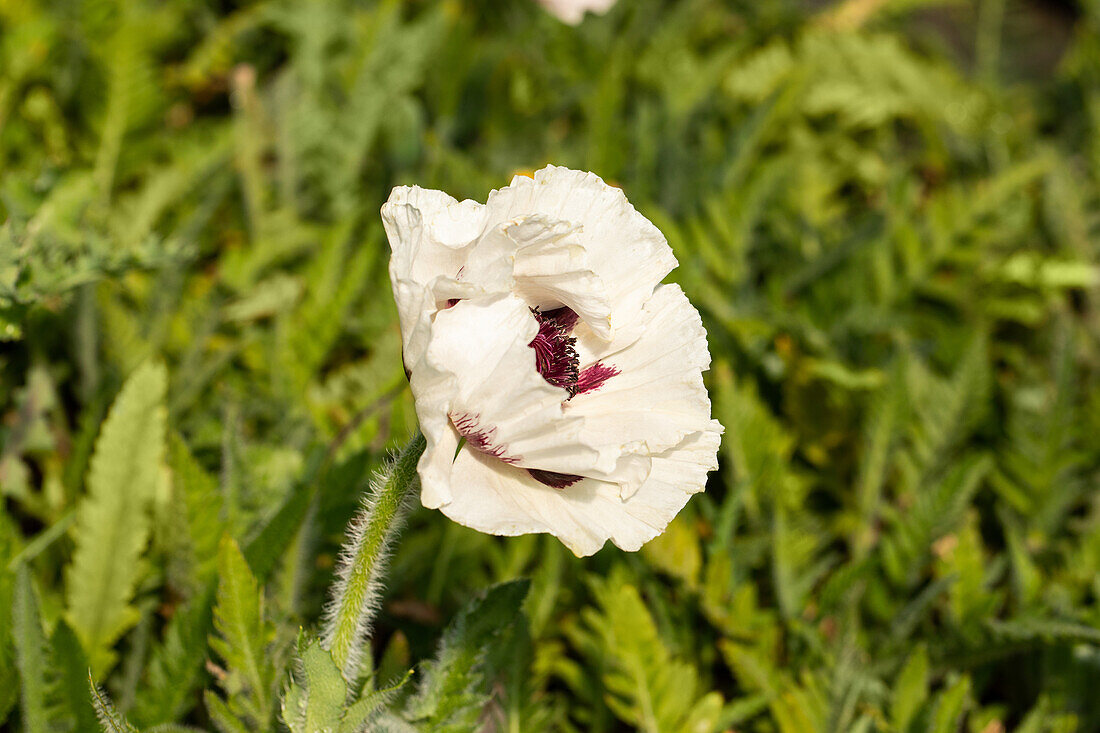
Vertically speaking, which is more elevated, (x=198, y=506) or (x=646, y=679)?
(x=198, y=506)

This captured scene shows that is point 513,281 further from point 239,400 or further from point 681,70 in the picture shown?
point 681,70

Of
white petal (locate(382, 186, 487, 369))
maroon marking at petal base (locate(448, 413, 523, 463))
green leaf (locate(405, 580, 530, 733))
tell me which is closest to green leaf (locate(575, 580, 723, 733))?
green leaf (locate(405, 580, 530, 733))

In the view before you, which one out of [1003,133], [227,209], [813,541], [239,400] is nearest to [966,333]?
Result: [813,541]

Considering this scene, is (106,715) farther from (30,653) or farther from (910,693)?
(910,693)

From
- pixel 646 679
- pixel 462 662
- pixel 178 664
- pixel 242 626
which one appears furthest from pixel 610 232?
pixel 178 664

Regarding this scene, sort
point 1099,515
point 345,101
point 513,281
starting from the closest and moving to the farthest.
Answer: point 513,281 → point 1099,515 → point 345,101

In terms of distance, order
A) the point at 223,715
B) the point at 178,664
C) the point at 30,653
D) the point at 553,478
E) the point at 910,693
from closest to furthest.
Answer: the point at 553,478, the point at 223,715, the point at 30,653, the point at 178,664, the point at 910,693

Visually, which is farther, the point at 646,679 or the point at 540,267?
the point at 646,679

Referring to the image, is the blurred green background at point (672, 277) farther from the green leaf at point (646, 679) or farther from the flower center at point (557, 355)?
the flower center at point (557, 355)
